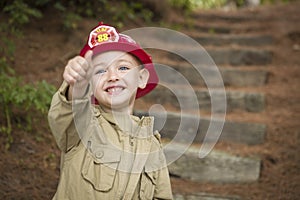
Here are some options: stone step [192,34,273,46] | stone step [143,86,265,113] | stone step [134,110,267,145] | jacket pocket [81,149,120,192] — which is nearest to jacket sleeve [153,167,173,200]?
jacket pocket [81,149,120,192]

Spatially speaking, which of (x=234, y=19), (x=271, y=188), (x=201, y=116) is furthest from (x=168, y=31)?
(x=271, y=188)

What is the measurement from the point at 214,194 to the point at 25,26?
3394mm

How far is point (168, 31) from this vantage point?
25.3 feet

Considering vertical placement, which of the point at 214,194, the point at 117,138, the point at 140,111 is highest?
the point at 117,138

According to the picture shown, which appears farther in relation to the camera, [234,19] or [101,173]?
[234,19]

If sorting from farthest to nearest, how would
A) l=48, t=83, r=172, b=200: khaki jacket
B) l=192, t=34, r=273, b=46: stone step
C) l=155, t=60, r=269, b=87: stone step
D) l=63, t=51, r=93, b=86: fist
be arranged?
l=192, t=34, r=273, b=46: stone step < l=155, t=60, r=269, b=87: stone step < l=48, t=83, r=172, b=200: khaki jacket < l=63, t=51, r=93, b=86: fist

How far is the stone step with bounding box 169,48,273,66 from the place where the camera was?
6641mm

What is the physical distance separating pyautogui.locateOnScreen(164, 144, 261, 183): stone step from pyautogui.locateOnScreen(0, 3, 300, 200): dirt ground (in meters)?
0.08

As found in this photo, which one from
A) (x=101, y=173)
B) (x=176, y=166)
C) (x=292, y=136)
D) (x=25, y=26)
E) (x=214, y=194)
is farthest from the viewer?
(x=25, y=26)

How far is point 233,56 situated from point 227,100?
1651mm

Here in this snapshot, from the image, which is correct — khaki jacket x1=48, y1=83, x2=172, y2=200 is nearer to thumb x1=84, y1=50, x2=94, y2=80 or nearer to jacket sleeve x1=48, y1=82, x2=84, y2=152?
jacket sleeve x1=48, y1=82, x2=84, y2=152

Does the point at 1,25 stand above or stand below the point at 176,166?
above

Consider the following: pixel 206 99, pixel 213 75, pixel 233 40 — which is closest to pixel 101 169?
pixel 206 99

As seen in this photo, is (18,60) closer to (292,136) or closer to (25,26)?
(25,26)
